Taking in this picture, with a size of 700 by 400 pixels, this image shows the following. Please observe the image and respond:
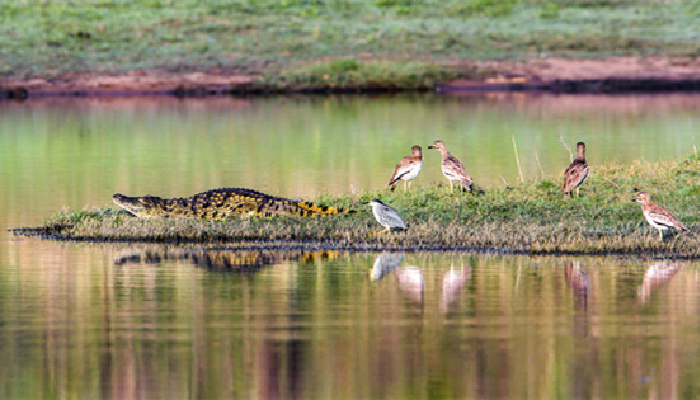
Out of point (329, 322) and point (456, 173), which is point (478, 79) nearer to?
point (456, 173)

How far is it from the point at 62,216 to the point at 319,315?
33.3 ft

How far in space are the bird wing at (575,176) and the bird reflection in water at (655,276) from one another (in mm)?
4485

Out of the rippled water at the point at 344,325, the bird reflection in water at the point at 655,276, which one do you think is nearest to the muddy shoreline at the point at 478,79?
the rippled water at the point at 344,325

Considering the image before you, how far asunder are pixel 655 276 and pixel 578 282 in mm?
1100

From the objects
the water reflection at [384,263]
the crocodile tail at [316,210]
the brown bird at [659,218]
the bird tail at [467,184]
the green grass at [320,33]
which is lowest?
the water reflection at [384,263]

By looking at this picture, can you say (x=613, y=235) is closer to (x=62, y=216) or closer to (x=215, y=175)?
(x=62, y=216)

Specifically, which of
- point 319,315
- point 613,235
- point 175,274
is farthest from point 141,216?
point 319,315

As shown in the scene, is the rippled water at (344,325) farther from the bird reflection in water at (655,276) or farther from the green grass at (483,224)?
the green grass at (483,224)

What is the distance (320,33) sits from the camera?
87.1 meters

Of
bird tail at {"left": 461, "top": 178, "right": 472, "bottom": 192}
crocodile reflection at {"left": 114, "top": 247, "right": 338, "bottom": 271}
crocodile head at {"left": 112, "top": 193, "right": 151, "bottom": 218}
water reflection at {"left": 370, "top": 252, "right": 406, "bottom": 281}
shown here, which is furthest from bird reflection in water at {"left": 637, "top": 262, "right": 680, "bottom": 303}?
crocodile head at {"left": 112, "top": 193, "right": 151, "bottom": 218}

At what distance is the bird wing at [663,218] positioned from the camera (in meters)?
23.4

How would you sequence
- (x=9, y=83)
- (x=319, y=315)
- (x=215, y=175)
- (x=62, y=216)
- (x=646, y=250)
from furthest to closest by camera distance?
(x=9, y=83) < (x=215, y=175) < (x=62, y=216) < (x=646, y=250) < (x=319, y=315)

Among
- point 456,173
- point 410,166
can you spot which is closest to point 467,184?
point 456,173

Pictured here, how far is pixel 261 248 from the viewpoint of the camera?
974 inches
